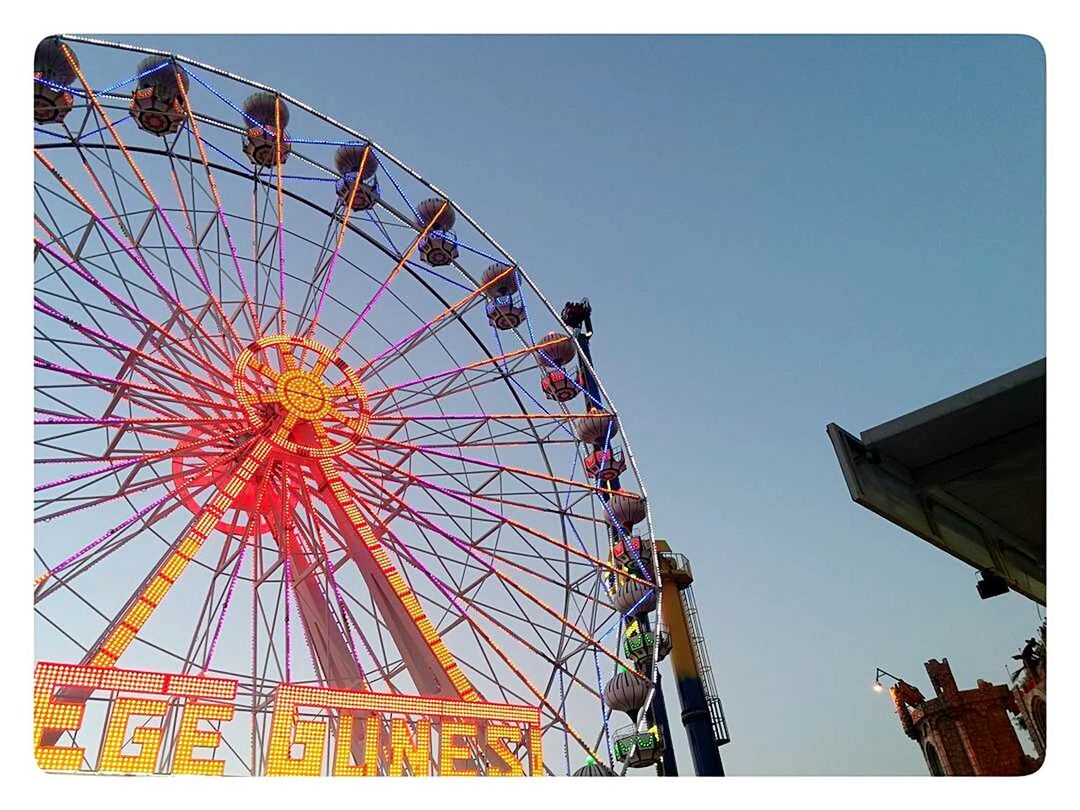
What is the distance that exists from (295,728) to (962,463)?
5631 millimetres

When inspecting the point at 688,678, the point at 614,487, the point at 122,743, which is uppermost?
the point at 614,487

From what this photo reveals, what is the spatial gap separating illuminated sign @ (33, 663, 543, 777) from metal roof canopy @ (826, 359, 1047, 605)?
16.4ft

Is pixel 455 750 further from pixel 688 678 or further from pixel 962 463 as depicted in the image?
pixel 688 678

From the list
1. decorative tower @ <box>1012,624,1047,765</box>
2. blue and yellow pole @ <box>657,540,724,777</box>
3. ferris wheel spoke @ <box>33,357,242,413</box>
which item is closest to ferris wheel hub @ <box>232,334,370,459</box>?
ferris wheel spoke @ <box>33,357,242,413</box>

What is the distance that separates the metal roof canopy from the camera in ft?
15.5

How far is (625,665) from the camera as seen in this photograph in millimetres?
12508

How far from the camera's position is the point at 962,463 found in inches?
206

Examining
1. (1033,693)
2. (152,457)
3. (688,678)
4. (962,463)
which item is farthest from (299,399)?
(1033,693)

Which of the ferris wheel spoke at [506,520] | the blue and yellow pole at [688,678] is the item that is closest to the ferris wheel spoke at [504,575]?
the ferris wheel spoke at [506,520]

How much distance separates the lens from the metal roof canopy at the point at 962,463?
473 centimetres

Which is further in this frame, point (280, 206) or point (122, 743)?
point (280, 206)

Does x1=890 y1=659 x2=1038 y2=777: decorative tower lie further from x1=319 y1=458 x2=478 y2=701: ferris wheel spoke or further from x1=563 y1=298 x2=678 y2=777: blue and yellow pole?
x1=319 y1=458 x2=478 y2=701: ferris wheel spoke

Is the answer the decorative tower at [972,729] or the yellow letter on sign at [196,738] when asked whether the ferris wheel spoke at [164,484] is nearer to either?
the yellow letter on sign at [196,738]
